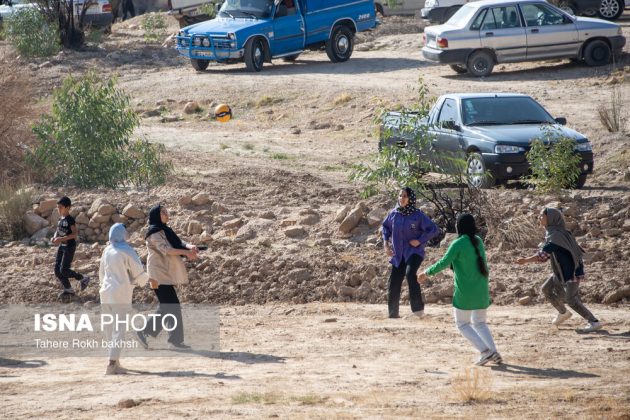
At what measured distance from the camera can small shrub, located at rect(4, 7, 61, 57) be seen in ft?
101

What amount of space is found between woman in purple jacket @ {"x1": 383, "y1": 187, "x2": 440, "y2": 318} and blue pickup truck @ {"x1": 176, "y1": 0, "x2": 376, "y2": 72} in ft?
51.5

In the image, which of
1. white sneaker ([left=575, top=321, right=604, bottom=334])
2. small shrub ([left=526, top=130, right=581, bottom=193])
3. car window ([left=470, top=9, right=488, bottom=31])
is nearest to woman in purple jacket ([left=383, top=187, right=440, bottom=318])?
white sneaker ([left=575, top=321, right=604, bottom=334])

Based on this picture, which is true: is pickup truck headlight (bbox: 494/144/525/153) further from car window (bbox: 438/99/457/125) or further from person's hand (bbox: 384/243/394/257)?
person's hand (bbox: 384/243/394/257)

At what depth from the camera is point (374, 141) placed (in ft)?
69.9

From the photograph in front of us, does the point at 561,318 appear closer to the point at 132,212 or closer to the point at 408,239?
the point at 408,239

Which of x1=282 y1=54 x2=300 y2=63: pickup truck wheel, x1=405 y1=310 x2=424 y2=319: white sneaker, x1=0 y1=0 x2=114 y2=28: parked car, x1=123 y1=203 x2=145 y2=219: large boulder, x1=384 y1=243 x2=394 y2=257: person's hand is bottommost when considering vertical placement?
x1=405 y1=310 x2=424 y2=319: white sneaker

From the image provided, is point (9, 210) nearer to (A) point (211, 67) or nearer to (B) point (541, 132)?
(B) point (541, 132)

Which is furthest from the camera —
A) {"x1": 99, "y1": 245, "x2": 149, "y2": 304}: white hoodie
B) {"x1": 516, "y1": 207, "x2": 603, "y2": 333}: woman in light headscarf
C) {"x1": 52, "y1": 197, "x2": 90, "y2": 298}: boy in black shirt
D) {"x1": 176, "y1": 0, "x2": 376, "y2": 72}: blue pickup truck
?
{"x1": 176, "y1": 0, "x2": 376, "y2": 72}: blue pickup truck

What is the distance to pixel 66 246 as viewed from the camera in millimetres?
12766

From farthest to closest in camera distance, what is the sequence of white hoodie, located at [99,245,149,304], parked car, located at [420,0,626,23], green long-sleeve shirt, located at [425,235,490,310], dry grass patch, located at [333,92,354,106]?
parked car, located at [420,0,626,23]
dry grass patch, located at [333,92,354,106]
white hoodie, located at [99,245,149,304]
green long-sleeve shirt, located at [425,235,490,310]

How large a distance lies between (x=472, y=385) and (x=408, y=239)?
285 centimetres

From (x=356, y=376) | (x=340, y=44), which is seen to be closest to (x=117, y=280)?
(x=356, y=376)

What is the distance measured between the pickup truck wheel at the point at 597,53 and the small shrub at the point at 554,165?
11.1 metres

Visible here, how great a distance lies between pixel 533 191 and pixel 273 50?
1344cm
